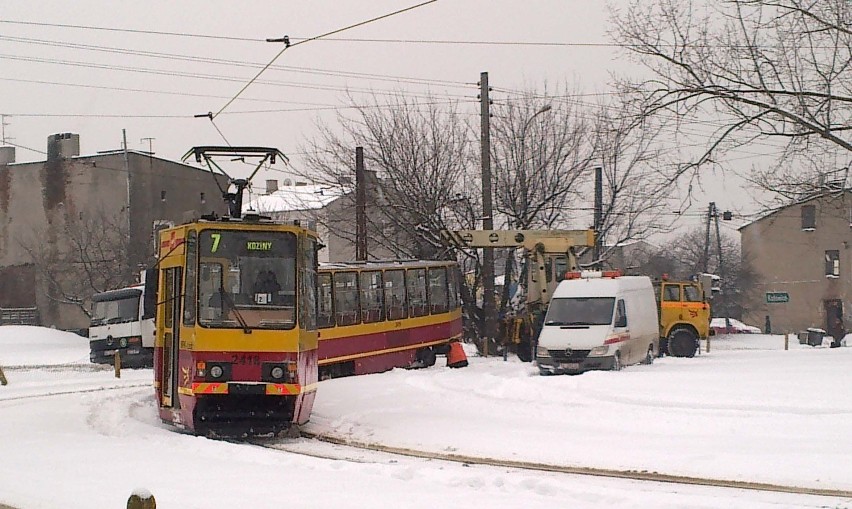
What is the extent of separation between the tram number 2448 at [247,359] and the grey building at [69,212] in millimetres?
43964

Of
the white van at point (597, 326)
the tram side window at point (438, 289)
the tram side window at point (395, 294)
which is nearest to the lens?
the white van at point (597, 326)

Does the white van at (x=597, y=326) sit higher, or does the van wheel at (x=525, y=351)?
the white van at (x=597, y=326)

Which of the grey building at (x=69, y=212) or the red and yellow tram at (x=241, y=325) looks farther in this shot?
the grey building at (x=69, y=212)

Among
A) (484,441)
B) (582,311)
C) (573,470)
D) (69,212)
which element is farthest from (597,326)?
(69,212)

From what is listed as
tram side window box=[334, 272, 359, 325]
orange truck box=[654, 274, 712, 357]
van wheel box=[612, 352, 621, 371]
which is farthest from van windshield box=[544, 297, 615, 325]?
orange truck box=[654, 274, 712, 357]

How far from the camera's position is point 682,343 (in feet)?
112

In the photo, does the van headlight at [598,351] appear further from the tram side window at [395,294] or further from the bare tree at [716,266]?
the bare tree at [716,266]

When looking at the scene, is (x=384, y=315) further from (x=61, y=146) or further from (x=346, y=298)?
(x=61, y=146)

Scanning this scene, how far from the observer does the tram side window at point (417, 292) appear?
2898 centimetres

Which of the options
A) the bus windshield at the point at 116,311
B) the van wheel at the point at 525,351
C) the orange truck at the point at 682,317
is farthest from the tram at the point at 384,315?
the bus windshield at the point at 116,311

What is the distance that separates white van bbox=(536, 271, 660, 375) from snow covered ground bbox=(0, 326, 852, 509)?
3.13 ft

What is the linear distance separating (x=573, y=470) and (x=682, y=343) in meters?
23.3

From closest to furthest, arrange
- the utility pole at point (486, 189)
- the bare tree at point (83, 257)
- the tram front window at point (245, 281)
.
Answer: the tram front window at point (245, 281)
the utility pole at point (486, 189)
the bare tree at point (83, 257)

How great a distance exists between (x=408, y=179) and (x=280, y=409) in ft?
78.3
